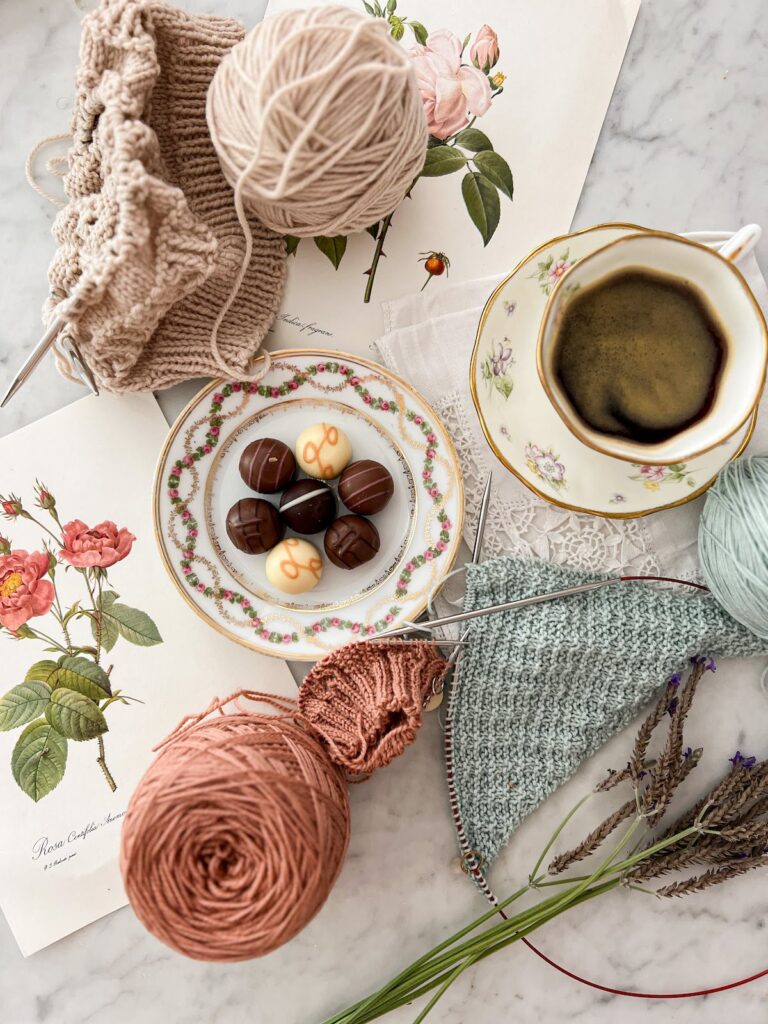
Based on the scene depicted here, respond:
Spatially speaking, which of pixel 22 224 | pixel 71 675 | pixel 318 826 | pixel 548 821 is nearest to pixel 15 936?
pixel 71 675

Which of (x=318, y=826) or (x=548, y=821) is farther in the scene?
(x=548, y=821)

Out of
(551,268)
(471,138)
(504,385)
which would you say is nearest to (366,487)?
(504,385)

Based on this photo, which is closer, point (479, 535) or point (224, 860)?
point (224, 860)

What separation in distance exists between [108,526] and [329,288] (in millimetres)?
354

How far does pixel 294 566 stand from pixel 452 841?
35 centimetres

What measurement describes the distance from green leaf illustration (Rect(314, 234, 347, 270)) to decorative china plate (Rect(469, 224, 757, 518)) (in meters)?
0.18

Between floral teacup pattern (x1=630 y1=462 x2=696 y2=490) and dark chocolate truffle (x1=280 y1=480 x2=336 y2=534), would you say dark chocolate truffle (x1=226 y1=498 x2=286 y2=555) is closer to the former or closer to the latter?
dark chocolate truffle (x1=280 y1=480 x2=336 y2=534)

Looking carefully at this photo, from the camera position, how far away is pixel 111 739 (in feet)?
2.70

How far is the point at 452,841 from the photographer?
0.83m

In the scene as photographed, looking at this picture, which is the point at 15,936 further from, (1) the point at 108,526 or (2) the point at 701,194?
(2) the point at 701,194

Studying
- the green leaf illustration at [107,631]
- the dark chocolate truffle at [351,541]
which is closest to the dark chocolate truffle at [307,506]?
the dark chocolate truffle at [351,541]

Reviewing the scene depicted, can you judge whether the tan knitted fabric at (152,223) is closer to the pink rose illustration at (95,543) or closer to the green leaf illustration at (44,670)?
the pink rose illustration at (95,543)

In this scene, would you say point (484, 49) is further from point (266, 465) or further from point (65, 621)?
point (65, 621)

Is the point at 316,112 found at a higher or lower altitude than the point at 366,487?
higher
